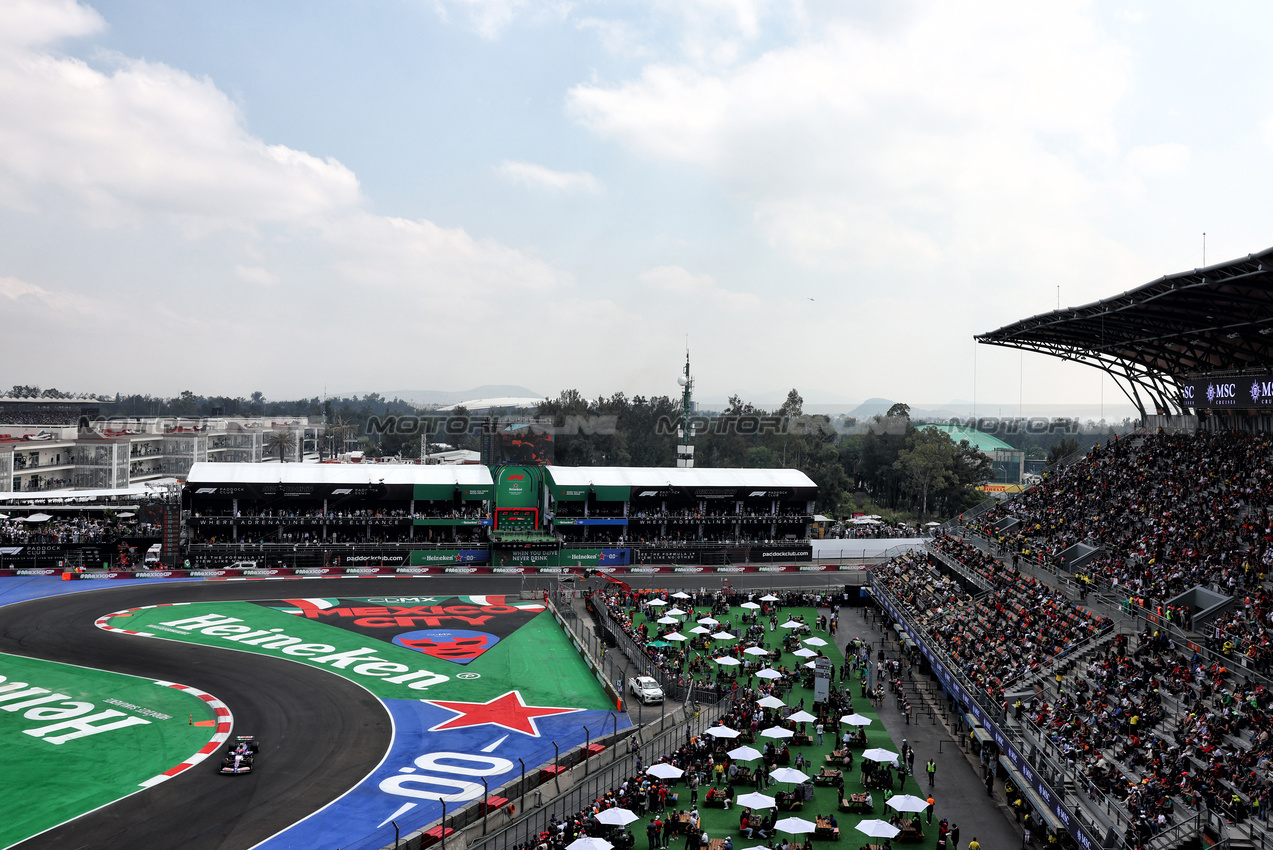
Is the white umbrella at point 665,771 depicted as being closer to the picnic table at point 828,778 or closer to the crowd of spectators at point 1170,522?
the picnic table at point 828,778

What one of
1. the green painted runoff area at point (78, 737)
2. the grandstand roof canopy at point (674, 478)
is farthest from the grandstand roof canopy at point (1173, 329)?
the green painted runoff area at point (78, 737)

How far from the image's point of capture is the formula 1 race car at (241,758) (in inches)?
1030

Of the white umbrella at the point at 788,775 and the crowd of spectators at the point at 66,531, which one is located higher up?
the crowd of spectators at the point at 66,531

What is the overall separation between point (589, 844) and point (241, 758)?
12691 millimetres

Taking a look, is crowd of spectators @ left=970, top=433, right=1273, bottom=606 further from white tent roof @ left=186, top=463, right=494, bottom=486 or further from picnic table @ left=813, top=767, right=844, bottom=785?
white tent roof @ left=186, top=463, right=494, bottom=486

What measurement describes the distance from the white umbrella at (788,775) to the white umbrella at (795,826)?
7.99 ft

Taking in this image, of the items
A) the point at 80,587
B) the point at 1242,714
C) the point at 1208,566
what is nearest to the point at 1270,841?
the point at 1242,714

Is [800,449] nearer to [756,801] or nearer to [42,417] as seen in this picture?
[756,801]

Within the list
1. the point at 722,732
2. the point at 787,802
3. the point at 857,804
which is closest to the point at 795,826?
the point at 787,802

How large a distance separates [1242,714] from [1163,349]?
29.7 m

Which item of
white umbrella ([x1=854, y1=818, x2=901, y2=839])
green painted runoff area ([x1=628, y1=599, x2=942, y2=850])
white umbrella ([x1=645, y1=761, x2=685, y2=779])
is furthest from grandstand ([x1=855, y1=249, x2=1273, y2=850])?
white umbrella ([x1=645, y1=761, x2=685, y2=779])

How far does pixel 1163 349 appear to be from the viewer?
153ft

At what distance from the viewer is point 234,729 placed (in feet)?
97.6

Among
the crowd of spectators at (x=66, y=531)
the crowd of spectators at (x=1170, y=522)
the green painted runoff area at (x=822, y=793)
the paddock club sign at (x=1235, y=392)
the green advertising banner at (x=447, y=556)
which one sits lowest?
the green painted runoff area at (x=822, y=793)
